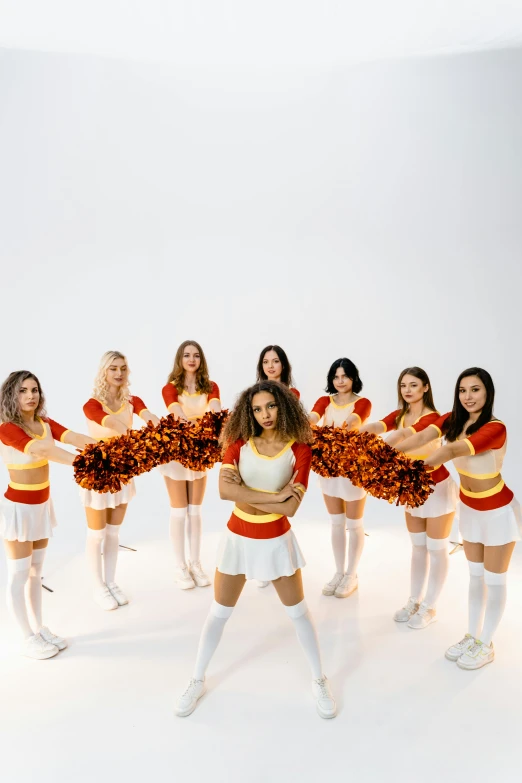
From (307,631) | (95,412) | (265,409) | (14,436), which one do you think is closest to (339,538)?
(307,631)

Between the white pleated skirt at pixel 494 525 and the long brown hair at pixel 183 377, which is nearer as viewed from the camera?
the white pleated skirt at pixel 494 525

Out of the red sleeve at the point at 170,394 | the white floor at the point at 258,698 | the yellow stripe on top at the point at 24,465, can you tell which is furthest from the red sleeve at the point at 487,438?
the yellow stripe on top at the point at 24,465

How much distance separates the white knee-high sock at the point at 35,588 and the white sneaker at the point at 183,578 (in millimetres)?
1314

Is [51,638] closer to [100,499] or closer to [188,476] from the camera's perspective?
[100,499]

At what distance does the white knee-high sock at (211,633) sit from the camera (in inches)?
145

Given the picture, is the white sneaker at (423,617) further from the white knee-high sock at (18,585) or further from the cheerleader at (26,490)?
the white knee-high sock at (18,585)

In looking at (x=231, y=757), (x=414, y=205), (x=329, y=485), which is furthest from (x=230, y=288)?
(x=231, y=757)

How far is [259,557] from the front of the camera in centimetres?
355

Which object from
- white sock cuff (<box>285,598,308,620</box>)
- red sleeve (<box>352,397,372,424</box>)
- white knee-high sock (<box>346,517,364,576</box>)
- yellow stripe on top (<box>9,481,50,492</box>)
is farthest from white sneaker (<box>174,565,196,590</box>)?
red sleeve (<box>352,397,372,424</box>)

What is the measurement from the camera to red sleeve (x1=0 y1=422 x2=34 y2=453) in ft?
13.4

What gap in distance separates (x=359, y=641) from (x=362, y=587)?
93 cm

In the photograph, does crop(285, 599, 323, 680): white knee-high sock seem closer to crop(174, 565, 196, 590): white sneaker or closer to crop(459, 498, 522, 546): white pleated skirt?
crop(459, 498, 522, 546): white pleated skirt

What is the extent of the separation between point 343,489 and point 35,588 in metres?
2.49

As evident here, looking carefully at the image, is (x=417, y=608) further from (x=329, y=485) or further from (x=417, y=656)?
(x=329, y=485)
